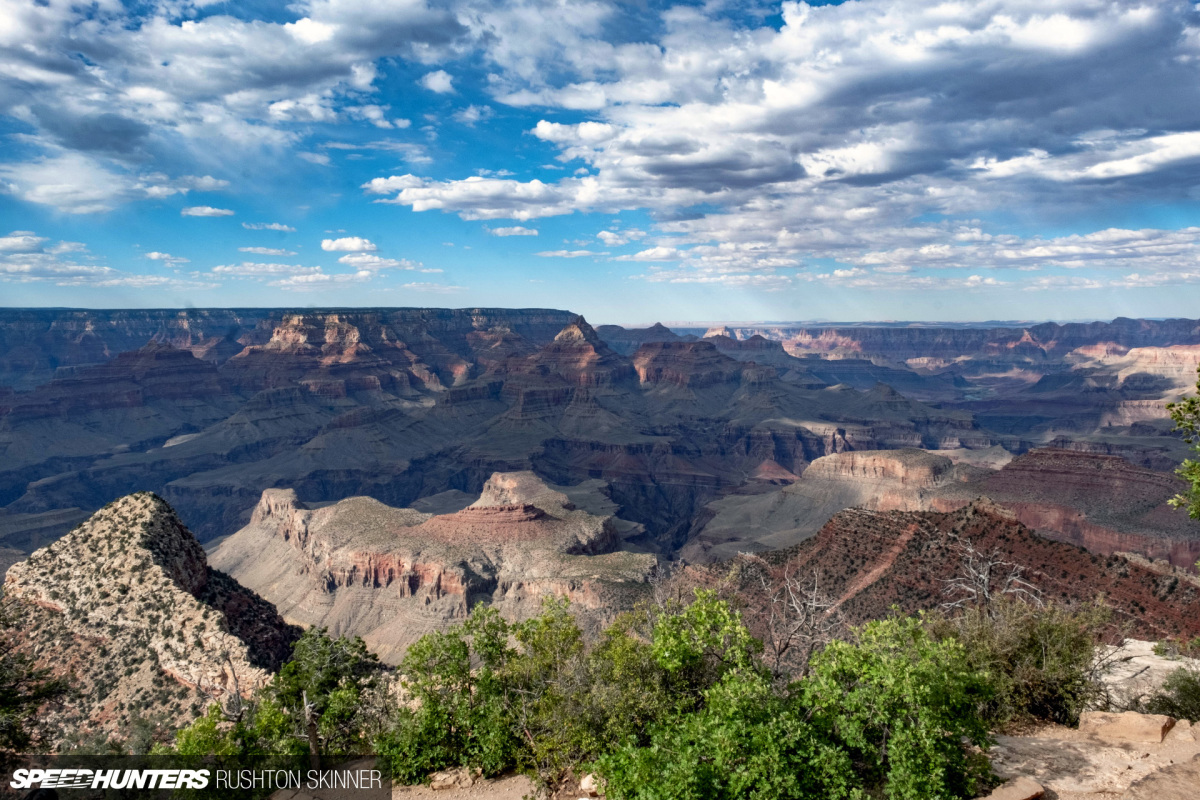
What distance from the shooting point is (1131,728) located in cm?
1866

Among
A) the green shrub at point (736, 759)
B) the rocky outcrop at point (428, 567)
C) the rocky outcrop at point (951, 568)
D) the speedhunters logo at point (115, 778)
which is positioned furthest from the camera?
the rocky outcrop at point (428, 567)

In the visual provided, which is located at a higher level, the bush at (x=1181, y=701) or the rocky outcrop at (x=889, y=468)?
the bush at (x=1181, y=701)

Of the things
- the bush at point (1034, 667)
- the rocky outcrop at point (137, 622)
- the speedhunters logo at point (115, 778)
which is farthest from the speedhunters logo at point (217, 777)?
the bush at point (1034, 667)

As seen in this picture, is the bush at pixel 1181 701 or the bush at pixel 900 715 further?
the bush at pixel 1181 701

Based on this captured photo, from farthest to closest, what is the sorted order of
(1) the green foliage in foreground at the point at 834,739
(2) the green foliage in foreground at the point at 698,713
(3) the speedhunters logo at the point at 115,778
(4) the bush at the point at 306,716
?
(4) the bush at the point at 306,716 < (3) the speedhunters logo at the point at 115,778 < (2) the green foliage in foreground at the point at 698,713 < (1) the green foliage in foreground at the point at 834,739

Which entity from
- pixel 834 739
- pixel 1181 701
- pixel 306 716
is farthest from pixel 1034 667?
pixel 306 716

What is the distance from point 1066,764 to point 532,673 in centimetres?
1482

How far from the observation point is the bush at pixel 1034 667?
2088 cm

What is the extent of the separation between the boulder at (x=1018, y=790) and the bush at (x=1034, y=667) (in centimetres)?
490

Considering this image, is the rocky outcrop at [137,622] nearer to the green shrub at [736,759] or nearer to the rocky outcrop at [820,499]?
the green shrub at [736,759]

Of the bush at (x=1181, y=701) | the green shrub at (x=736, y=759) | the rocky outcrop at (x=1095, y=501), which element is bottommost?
the rocky outcrop at (x=1095, y=501)

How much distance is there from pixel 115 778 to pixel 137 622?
18.5 m

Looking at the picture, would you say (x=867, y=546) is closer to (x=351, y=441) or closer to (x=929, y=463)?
(x=929, y=463)

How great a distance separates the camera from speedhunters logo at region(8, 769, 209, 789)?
63.0 feet
